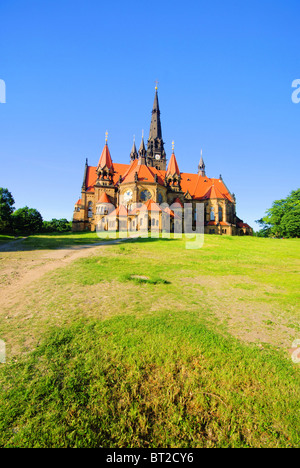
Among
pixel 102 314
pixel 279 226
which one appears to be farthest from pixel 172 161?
pixel 102 314

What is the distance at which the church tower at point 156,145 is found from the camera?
62781 millimetres

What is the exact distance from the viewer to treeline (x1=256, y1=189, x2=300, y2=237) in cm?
4491

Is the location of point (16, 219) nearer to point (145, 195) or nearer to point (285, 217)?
point (145, 195)

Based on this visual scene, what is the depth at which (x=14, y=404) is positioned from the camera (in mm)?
2824

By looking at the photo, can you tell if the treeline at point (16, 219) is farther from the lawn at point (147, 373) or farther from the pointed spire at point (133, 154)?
the lawn at point (147, 373)

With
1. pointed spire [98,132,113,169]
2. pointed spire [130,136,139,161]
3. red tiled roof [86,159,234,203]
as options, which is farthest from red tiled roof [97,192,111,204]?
pointed spire [130,136,139,161]

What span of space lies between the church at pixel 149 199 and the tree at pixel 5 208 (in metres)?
13.8

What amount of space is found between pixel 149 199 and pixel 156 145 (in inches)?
1116

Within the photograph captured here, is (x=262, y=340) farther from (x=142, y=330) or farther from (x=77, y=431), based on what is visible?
(x=77, y=431)

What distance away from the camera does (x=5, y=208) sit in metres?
45.9

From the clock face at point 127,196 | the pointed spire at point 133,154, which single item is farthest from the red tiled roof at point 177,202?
the pointed spire at point 133,154

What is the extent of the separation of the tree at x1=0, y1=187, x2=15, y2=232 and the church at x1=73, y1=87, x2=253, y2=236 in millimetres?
13760

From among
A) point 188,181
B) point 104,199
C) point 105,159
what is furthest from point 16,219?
point 188,181

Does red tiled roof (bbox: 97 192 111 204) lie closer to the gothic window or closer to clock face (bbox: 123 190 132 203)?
clock face (bbox: 123 190 132 203)
